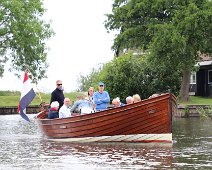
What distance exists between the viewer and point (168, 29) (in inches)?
1688

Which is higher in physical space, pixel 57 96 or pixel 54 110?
pixel 57 96

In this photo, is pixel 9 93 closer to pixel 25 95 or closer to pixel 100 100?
pixel 25 95

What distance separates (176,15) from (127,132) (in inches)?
969

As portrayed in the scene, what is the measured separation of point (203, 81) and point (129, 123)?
3579 cm

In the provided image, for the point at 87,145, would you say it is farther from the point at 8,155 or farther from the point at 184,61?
the point at 184,61

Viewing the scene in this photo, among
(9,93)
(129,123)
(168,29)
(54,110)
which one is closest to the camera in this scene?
(129,123)

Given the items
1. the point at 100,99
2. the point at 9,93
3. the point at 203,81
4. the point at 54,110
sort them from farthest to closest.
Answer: the point at 9,93
the point at 203,81
the point at 54,110
the point at 100,99

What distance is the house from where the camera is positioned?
172 feet

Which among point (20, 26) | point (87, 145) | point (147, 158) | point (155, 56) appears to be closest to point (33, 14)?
point (20, 26)

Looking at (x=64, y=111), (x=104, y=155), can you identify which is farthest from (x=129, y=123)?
(x=104, y=155)

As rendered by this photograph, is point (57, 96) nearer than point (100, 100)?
No

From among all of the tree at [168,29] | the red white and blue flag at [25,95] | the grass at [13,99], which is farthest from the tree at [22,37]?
the red white and blue flag at [25,95]

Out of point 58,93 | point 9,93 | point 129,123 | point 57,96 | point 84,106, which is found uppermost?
point 9,93

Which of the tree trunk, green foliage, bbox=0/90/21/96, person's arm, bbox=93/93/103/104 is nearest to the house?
the tree trunk
